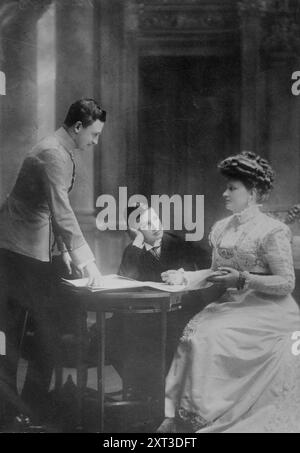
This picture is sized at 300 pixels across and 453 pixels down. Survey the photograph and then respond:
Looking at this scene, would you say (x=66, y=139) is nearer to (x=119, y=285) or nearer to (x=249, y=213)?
(x=119, y=285)

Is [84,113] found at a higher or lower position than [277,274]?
higher

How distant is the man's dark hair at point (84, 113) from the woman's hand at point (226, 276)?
0.89 meters

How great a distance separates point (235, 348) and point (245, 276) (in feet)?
0.96

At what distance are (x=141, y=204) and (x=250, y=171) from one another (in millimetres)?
615

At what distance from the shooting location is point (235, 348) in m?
2.27

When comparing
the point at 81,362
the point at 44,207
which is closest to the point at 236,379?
the point at 81,362

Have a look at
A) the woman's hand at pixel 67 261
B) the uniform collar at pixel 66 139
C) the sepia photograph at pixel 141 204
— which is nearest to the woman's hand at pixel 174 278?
the sepia photograph at pixel 141 204

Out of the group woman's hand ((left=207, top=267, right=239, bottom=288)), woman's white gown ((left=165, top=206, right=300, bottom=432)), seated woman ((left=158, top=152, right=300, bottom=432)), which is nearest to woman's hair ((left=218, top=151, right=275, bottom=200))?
seated woman ((left=158, top=152, right=300, bottom=432))

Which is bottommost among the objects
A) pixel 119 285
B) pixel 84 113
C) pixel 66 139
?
pixel 119 285

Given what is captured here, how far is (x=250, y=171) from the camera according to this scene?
8.00 feet

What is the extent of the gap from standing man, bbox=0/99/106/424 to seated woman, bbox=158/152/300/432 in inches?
24.1

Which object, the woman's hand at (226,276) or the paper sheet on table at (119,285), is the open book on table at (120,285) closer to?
the paper sheet on table at (119,285)

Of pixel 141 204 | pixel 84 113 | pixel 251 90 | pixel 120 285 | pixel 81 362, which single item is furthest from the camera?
pixel 251 90

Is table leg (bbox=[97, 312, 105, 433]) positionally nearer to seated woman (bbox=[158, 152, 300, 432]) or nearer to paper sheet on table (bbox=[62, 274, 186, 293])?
paper sheet on table (bbox=[62, 274, 186, 293])
